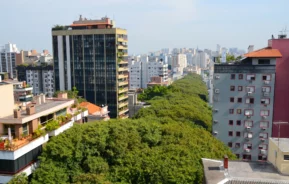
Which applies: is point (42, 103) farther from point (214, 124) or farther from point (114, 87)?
point (114, 87)

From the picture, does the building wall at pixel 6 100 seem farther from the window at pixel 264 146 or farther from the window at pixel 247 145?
the window at pixel 264 146

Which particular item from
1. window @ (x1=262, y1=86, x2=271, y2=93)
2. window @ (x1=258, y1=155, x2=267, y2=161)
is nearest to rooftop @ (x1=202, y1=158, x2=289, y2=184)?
window @ (x1=262, y1=86, x2=271, y2=93)

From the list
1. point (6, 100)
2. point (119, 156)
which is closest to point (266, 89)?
point (119, 156)

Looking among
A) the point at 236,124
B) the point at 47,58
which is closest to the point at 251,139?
the point at 236,124

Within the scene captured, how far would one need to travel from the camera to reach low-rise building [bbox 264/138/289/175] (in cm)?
1911

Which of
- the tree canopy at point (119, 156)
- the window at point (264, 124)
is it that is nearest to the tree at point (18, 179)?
the tree canopy at point (119, 156)

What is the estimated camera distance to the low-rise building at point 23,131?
753 inches

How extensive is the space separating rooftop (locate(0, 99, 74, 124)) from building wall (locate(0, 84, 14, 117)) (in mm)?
593

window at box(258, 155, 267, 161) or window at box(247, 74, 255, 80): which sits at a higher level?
window at box(247, 74, 255, 80)

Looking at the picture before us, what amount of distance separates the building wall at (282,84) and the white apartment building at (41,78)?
216ft

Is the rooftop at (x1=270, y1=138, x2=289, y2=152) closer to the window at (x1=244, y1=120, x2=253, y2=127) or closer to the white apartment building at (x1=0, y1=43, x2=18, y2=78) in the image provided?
the window at (x1=244, y1=120, x2=253, y2=127)

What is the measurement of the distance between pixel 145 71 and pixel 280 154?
117 m

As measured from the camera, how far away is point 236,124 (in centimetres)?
4019

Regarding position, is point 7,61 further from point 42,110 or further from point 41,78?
point 42,110
